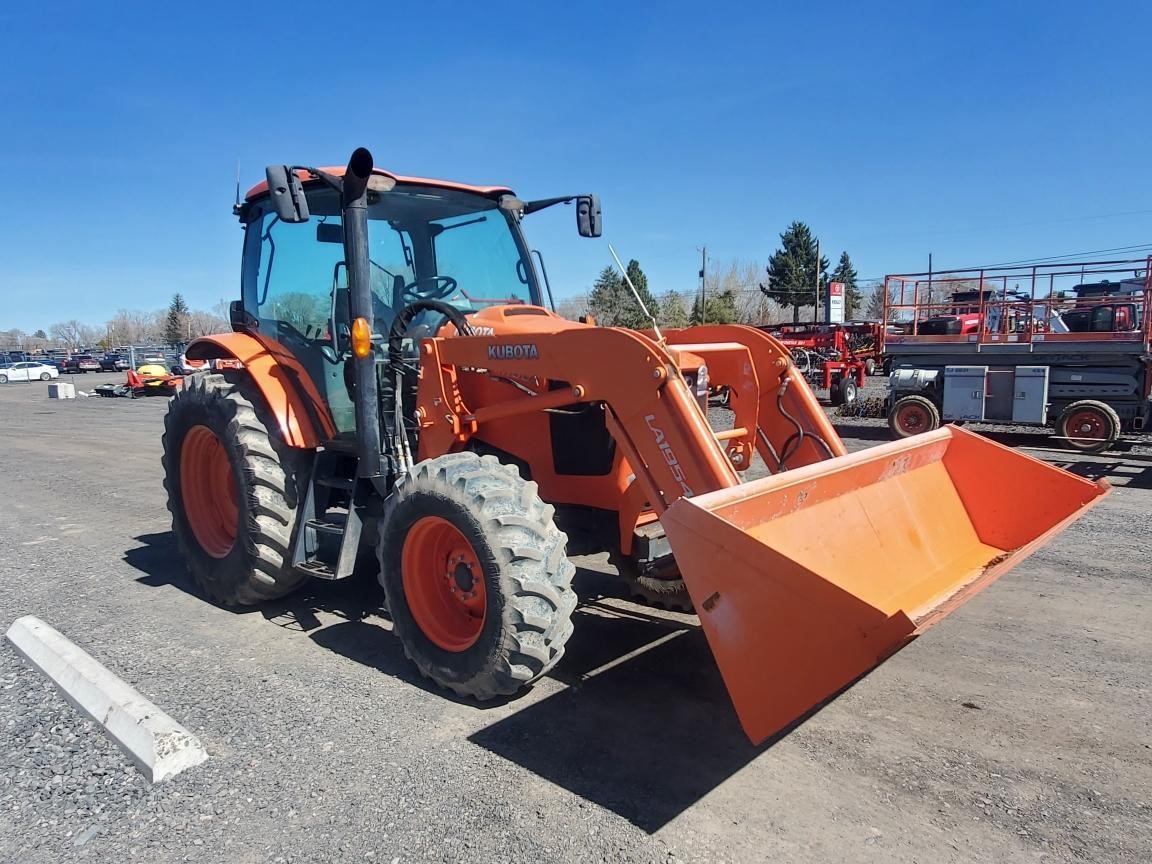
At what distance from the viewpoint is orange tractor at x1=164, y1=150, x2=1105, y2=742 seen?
2.91 metres

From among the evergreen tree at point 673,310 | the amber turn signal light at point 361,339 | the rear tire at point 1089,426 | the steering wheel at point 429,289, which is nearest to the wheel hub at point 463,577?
the amber turn signal light at point 361,339

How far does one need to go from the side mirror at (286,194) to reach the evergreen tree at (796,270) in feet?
165

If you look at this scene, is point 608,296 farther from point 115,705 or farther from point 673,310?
point 115,705

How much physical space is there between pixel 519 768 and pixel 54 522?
6.97 meters

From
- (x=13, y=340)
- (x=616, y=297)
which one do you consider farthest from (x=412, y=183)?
(x=13, y=340)

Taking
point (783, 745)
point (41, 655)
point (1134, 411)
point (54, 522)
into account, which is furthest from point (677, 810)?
point (1134, 411)

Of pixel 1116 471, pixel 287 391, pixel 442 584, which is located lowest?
pixel 1116 471

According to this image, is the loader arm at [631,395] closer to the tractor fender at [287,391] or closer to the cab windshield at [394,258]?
the cab windshield at [394,258]

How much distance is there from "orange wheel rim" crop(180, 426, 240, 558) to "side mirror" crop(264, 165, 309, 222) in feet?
7.12

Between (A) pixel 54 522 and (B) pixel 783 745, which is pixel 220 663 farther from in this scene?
(A) pixel 54 522

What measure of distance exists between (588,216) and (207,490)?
329cm

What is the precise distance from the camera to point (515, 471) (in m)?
3.81

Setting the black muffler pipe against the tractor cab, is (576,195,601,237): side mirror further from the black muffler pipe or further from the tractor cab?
the black muffler pipe

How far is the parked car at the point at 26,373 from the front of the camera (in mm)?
46250
